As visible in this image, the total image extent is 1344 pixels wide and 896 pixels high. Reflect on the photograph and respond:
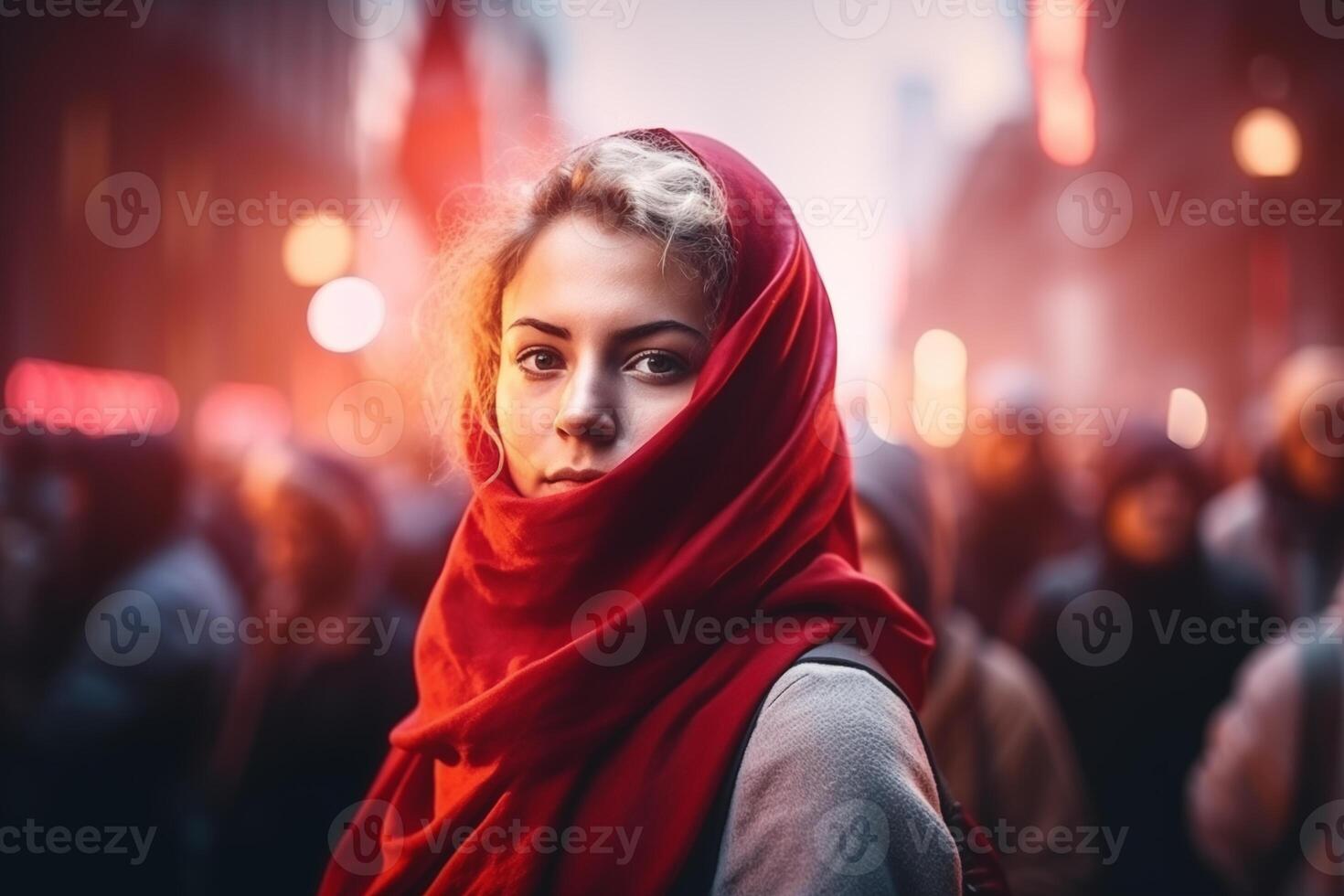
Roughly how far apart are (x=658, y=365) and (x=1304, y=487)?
355 cm

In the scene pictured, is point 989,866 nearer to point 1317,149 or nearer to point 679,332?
point 679,332

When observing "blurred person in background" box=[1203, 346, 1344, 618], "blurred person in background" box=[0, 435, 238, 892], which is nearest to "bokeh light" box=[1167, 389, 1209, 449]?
"blurred person in background" box=[1203, 346, 1344, 618]

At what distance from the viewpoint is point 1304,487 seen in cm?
399

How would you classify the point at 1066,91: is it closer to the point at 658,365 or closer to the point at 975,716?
the point at 975,716

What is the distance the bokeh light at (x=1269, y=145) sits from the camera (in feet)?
18.9

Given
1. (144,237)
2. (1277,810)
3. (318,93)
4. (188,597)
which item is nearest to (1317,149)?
(1277,810)

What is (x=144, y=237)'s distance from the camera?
14820mm

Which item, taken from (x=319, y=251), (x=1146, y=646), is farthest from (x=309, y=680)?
(x=319, y=251)

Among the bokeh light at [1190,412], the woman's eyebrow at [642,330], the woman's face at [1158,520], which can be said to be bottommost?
the bokeh light at [1190,412]

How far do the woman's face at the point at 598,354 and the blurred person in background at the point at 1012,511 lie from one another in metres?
3.85

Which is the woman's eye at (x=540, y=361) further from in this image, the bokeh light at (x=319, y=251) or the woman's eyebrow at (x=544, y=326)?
the bokeh light at (x=319, y=251)

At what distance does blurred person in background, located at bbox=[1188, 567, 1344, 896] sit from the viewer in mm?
2586

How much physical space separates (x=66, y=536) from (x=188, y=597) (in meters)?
0.62

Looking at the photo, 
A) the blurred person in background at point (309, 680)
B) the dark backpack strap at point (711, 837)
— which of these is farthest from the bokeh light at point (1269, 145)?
the dark backpack strap at point (711, 837)
